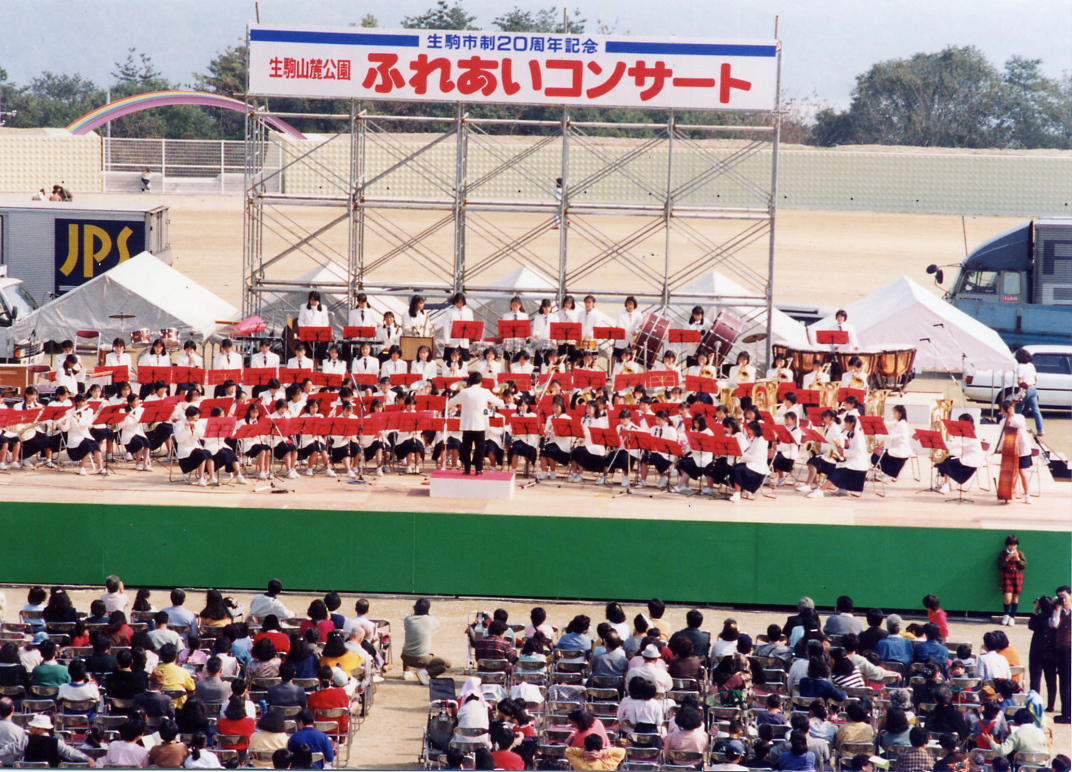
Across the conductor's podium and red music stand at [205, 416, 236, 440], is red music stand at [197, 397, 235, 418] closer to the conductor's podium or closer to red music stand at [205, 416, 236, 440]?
→ red music stand at [205, 416, 236, 440]

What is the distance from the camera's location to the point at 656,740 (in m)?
11.2

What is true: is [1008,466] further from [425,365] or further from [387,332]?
[387,332]

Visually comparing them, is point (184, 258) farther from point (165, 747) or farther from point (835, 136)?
point (835, 136)

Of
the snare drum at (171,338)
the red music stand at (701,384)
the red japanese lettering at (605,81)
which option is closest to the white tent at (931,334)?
the red music stand at (701,384)

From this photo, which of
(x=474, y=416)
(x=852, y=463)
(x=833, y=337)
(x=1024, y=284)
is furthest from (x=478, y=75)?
(x=1024, y=284)

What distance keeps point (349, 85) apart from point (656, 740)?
1639 centimetres

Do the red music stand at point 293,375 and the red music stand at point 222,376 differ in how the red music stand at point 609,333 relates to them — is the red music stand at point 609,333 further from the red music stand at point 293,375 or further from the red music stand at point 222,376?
the red music stand at point 222,376

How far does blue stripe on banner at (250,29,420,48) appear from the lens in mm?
24062

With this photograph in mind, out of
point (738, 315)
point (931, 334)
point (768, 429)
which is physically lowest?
point (768, 429)

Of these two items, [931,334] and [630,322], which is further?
[931,334]

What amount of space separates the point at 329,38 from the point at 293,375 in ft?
23.0

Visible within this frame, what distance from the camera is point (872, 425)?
19.0 m

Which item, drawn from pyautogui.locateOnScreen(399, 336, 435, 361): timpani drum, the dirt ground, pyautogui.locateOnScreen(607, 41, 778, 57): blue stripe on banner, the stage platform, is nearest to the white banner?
pyautogui.locateOnScreen(607, 41, 778, 57): blue stripe on banner

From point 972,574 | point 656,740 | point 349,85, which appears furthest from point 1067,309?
point 656,740
